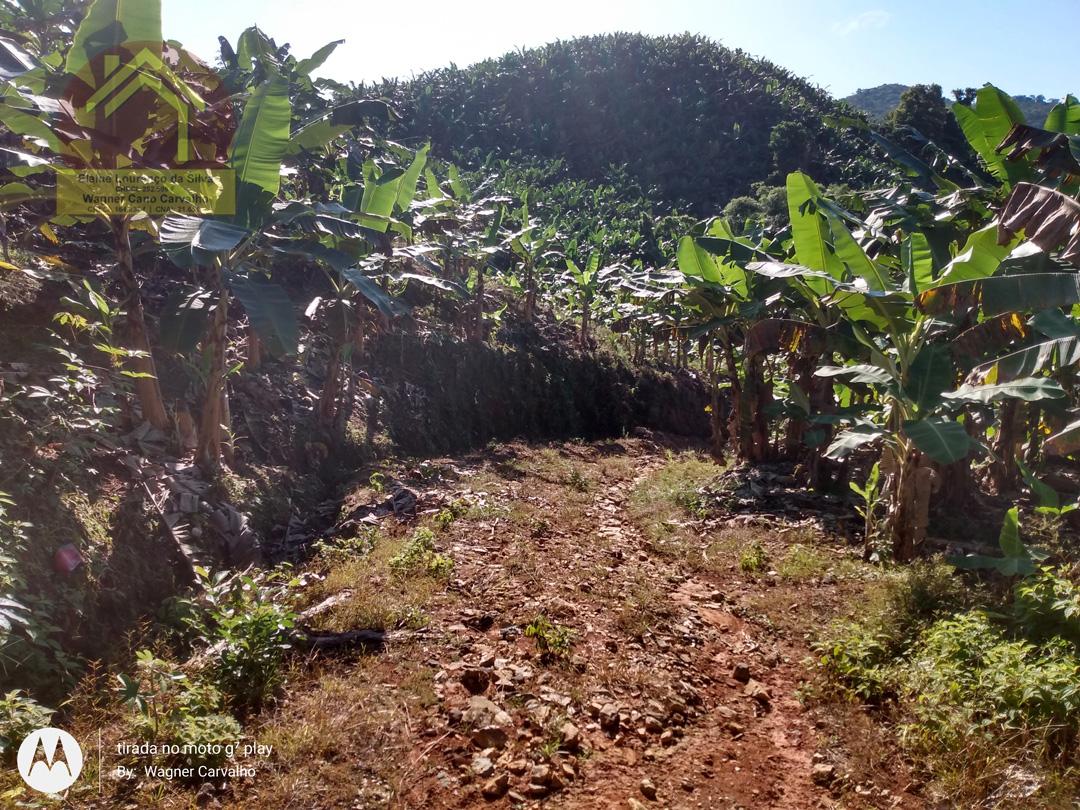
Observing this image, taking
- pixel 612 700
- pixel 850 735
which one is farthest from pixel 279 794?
pixel 850 735

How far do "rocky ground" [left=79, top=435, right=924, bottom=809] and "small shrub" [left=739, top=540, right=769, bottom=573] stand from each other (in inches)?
0.7

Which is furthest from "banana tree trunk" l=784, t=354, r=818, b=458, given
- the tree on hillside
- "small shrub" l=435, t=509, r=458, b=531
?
the tree on hillside

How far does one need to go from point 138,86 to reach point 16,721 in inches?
183

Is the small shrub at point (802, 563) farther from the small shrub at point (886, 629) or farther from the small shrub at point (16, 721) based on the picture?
the small shrub at point (16, 721)

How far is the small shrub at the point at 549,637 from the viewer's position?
14.5ft

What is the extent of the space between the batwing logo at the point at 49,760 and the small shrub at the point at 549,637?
256cm

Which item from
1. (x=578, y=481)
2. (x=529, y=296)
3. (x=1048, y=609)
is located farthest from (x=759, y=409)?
(x=529, y=296)

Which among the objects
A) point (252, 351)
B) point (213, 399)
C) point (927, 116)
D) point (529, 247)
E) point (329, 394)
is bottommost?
point (329, 394)

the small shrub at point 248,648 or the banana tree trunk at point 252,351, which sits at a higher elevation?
the banana tree trunk at point 252,351

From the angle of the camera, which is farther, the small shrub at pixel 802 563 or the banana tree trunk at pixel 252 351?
the banana tree trunk at pixel 252 351

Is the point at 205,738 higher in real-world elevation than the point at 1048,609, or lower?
higher

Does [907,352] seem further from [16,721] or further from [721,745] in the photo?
[16,721]

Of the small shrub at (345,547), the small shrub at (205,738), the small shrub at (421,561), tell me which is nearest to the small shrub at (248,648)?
the small shrub at (205,738)

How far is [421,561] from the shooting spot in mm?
5539
